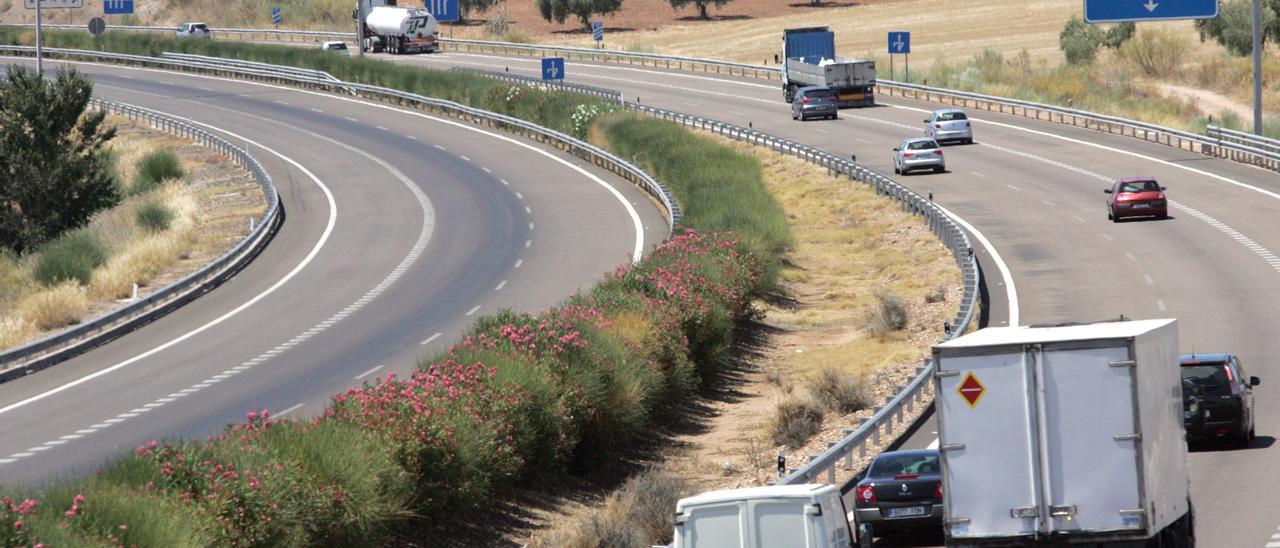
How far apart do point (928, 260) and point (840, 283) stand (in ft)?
7.86

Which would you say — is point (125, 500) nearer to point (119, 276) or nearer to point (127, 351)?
point (127, 351)

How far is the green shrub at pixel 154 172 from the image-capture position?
206 ft

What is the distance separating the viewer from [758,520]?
13156mm

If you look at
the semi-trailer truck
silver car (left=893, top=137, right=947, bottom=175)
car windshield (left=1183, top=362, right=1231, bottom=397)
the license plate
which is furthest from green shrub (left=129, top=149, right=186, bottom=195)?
the license plate

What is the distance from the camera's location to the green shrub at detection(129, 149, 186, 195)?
6266 cm

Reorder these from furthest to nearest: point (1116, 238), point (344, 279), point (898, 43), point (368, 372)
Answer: point (898, 43)
point (1116, 238)
point (344, 279)
point (368, 372)

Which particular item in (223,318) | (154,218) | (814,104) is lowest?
(223,318)

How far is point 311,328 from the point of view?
36.4 meters

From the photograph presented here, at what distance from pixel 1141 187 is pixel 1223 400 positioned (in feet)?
86.3

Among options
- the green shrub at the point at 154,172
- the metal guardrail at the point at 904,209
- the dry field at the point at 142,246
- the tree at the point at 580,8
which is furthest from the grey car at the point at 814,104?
the tree at the point at 580,8

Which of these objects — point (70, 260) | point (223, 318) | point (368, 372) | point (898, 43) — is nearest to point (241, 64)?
point (898, 43)

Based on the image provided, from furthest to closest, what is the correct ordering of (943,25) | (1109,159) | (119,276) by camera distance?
(943,25)
(1109,159)
(119,276)

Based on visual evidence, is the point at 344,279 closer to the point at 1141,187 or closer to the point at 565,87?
the point at 1141,187

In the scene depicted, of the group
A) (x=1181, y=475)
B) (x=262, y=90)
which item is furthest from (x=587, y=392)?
(x=262, y=90)
